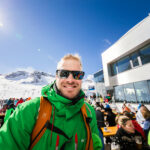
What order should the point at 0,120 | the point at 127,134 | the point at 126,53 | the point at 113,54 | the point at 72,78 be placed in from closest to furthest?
the point at 72,78 < the point at 127,134 < the point at 0,120 < the point at 126,53 < the point at 113,54

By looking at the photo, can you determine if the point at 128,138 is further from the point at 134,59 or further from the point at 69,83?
the point at 134,59

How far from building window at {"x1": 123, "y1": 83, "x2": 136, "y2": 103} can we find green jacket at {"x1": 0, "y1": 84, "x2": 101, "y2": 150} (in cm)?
1173

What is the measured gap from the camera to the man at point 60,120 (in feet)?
3.40

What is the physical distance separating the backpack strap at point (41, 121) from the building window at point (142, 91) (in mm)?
11388

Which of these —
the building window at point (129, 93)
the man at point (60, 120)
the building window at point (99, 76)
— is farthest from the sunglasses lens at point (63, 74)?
the building window at point (99, 76)

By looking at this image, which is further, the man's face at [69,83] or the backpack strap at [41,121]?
the man's face at [69,83]

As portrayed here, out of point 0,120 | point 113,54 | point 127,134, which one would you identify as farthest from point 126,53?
point 0,120

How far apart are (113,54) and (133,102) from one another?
718cm

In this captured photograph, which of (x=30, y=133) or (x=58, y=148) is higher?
(x=30, y=133)

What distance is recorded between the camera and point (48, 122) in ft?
3.73

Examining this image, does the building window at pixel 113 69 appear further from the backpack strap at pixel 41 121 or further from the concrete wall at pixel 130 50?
the backpack strap at pixel 41 121

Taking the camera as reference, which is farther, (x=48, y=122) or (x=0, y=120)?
(x=0, y=120)

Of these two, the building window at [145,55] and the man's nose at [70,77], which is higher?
the building window at [145,55]

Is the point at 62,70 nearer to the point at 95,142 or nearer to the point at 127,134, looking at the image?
the point at 95,142
